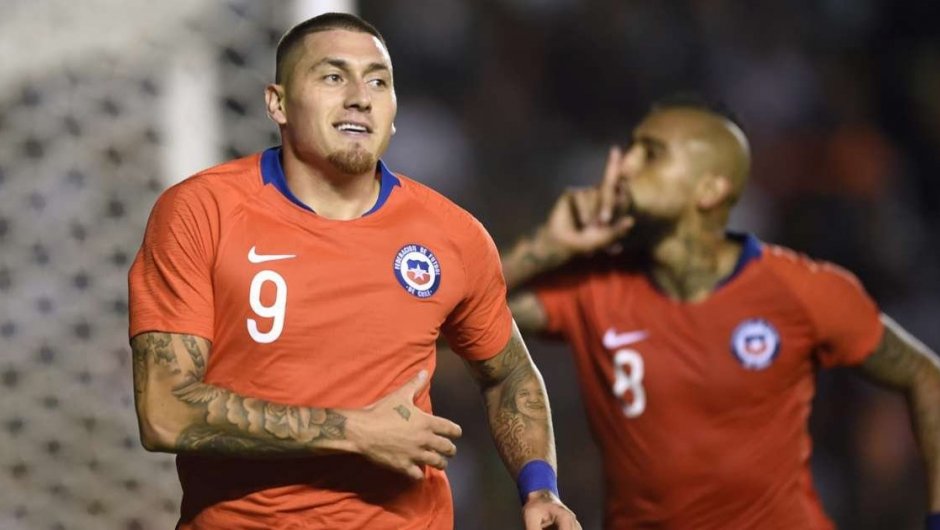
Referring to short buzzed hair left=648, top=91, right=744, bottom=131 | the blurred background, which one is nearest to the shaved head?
short buzzed hair left=648, top=91, right=744, bottom=131

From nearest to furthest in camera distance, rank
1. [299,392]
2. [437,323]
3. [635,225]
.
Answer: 1. [299,392]
2. [437,323]
3. [635,225]

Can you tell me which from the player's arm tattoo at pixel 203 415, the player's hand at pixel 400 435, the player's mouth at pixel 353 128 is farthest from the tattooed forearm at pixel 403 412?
the player's mouth at pixel 353 128

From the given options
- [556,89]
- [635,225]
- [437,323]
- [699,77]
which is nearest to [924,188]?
[699,77]

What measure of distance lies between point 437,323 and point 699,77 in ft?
14.6

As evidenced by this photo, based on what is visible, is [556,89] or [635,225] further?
[556,89]

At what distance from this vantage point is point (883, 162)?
7098 mm

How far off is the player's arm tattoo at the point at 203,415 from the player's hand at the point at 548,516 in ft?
1.55

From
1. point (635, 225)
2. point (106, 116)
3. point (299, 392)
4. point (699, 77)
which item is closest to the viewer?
point (299, 392)

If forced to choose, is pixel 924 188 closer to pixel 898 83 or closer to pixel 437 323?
pixel 898 83

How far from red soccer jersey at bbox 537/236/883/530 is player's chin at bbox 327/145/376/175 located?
1355 millimetres

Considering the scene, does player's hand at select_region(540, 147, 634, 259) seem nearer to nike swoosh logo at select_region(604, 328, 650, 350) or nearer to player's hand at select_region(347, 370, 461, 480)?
nike swoosh logo at select_region(604, 328, 650, 350)

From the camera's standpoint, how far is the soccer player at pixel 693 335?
3.98 metres

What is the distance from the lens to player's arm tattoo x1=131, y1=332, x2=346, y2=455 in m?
2.67

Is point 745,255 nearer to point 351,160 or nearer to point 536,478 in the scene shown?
point 536,478
